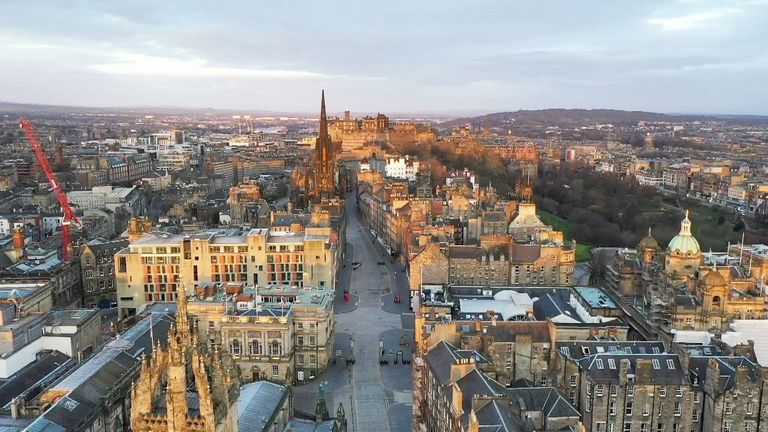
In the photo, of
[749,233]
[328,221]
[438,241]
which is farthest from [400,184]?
[749,233]

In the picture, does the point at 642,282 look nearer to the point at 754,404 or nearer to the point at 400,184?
the point at 754,404

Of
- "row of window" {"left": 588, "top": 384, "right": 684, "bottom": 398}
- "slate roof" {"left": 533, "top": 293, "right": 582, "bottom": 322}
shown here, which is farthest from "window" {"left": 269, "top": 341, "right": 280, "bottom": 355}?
"row of window" {"left": 588, "top": 384, "right": 684, "bottom": 398}

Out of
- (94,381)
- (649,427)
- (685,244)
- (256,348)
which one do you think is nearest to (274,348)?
(256,348)

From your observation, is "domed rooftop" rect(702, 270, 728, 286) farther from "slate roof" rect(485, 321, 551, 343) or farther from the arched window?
the arched window

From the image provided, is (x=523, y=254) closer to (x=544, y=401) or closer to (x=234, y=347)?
(x=234, y=347)

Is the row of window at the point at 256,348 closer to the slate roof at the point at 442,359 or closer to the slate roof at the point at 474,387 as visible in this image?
the slate roof at the point at 442,359

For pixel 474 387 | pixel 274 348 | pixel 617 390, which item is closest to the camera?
pixel 474 387
